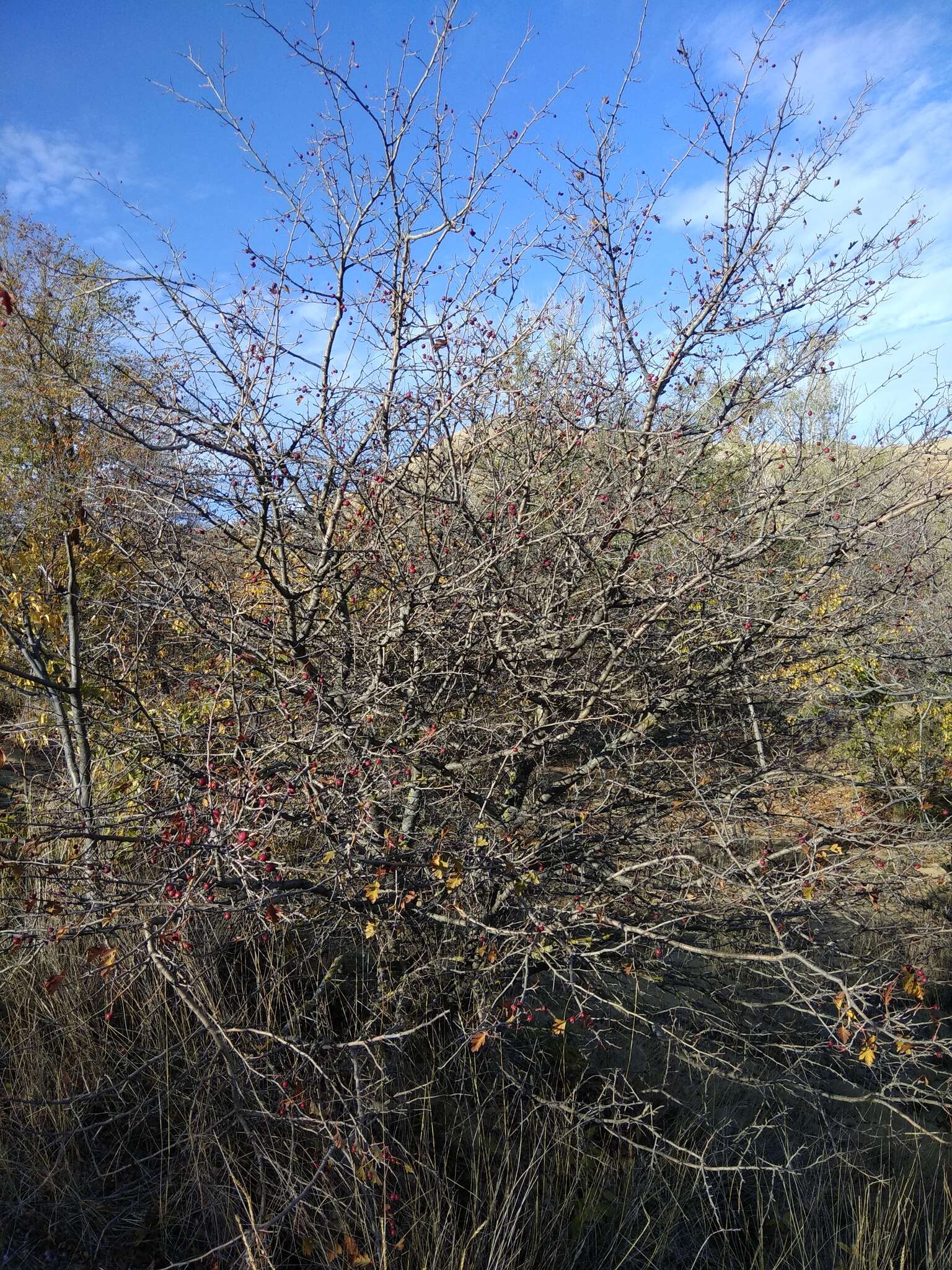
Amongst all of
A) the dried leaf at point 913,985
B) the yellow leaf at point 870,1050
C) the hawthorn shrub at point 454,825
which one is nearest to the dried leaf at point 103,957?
the hawthorn shrub at point 454,825

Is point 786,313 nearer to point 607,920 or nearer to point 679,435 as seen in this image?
point 679,435

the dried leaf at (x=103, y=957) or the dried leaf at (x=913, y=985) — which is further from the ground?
the dried leaf at (x=103, y=957)

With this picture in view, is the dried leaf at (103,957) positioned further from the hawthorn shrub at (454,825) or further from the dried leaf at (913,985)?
the dried leaf at (913,985)

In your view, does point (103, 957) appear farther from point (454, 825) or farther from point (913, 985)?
point (913, 985)

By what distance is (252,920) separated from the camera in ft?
10.4

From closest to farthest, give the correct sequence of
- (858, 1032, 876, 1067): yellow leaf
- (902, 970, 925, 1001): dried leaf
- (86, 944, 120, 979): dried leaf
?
(86, 944, 120, 979): dried leaf, (858, 1032, 876, 1067): yellow leaf, (902, 970, 925, 1001): dried leaf

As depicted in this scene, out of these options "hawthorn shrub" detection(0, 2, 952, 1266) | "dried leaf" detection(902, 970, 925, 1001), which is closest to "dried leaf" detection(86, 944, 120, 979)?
"hawthorn shrub" detection(0, 2, 952, 1266)

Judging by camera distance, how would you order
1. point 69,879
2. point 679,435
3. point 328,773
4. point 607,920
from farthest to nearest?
point 679,435 < point 328,773 < point 607,920 < point 69,879

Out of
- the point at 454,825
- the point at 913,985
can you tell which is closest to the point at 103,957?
the point at 454,825

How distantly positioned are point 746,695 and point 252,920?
7.41 feet

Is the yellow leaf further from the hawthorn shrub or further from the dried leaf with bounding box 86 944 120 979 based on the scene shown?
the dried leaf with bounding box 86 944 120 979

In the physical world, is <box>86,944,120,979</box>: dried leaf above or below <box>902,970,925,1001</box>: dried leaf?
above

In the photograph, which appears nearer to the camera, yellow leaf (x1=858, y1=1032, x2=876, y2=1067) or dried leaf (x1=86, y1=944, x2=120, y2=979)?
dried leaf (x1=86, y1=944, x2=120, y2=979)

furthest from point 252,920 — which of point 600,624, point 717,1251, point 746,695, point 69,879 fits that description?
point 746,695
